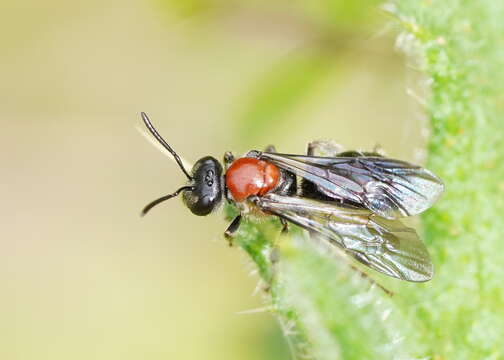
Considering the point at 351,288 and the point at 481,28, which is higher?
the point at 481,28

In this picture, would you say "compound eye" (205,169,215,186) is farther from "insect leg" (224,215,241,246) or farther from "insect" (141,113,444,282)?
"insect leg" (224,215,241,246)

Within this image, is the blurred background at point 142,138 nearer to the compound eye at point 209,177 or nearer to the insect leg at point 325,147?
the insect leg at point 325,147

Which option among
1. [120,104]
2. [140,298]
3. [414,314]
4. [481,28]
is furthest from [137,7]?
[414,314]

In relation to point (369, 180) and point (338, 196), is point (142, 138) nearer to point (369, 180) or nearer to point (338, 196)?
point (338, 196)

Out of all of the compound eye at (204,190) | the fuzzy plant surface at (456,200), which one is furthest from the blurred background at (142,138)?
the fuzzy plant surface at (456,200)

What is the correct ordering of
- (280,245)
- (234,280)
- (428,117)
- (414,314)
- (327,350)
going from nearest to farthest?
1. (327,350)
2. (280,245)
3. (414,314)
4. (428,117)
5. (234,280)

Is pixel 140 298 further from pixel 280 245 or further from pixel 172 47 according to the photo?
pixel 280 245

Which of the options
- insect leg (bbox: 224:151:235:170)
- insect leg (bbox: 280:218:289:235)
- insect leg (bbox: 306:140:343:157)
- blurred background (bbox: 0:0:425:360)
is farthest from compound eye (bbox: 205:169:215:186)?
blurred background (bbox: 0:0:425:360)
